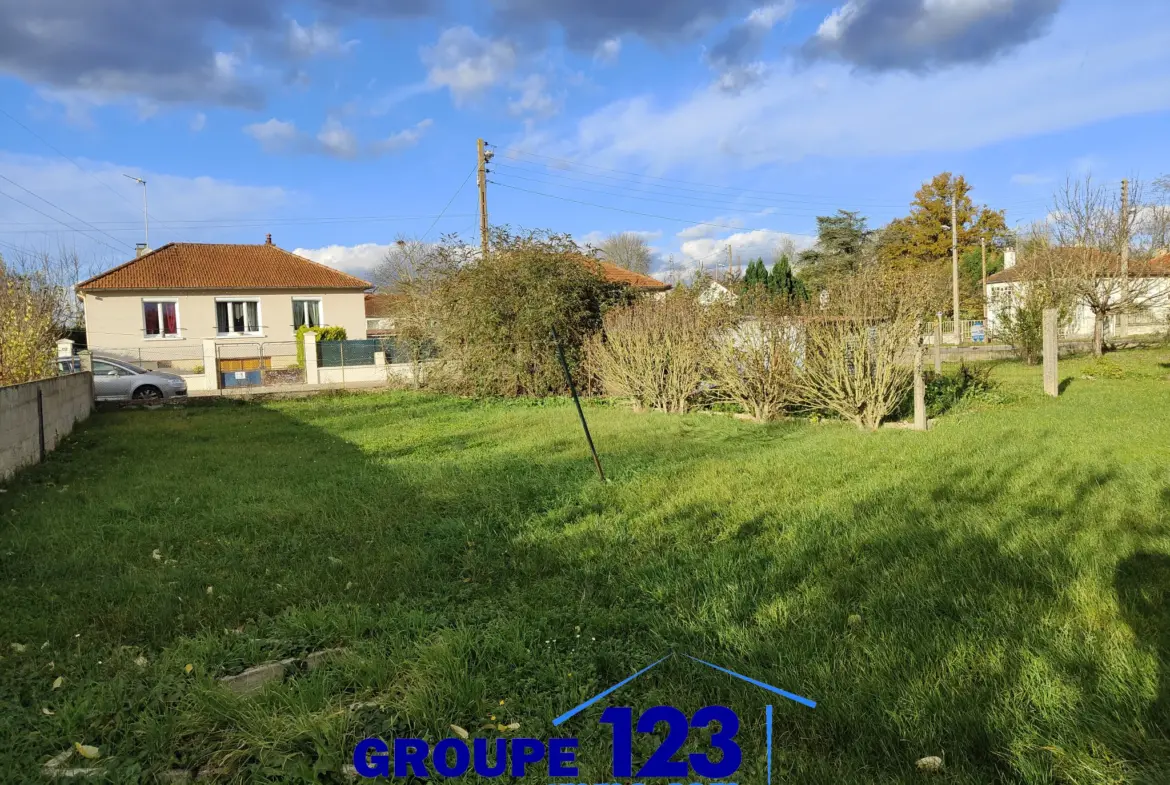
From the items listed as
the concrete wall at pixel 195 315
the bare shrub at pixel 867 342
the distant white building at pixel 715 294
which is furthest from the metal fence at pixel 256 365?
the bare shrub at pixel 867 342

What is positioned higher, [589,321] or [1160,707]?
[589,321]

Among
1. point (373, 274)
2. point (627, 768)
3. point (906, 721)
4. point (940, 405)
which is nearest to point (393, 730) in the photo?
point (627, 768)

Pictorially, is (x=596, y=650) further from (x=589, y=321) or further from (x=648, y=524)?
(x=589, y=321)

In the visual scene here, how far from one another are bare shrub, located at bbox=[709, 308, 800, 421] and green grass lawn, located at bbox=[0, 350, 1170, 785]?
10.5ft

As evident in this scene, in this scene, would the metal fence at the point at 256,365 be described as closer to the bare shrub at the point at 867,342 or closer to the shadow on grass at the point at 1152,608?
the bare shrub at the point at 867,342

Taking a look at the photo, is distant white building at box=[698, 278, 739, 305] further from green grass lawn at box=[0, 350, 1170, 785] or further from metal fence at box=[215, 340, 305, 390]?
metal fence at box=[215, 340, 305, 390]

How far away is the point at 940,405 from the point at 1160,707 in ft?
32.7

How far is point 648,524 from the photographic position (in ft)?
17.5

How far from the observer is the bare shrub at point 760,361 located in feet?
35.3

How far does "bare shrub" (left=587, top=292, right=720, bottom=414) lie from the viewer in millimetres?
12586

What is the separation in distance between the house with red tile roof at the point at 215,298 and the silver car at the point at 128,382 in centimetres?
933

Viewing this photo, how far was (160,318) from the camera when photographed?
1169 inches

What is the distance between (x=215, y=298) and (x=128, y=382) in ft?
41.6

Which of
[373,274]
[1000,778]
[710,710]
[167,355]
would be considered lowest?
[1000,778]
